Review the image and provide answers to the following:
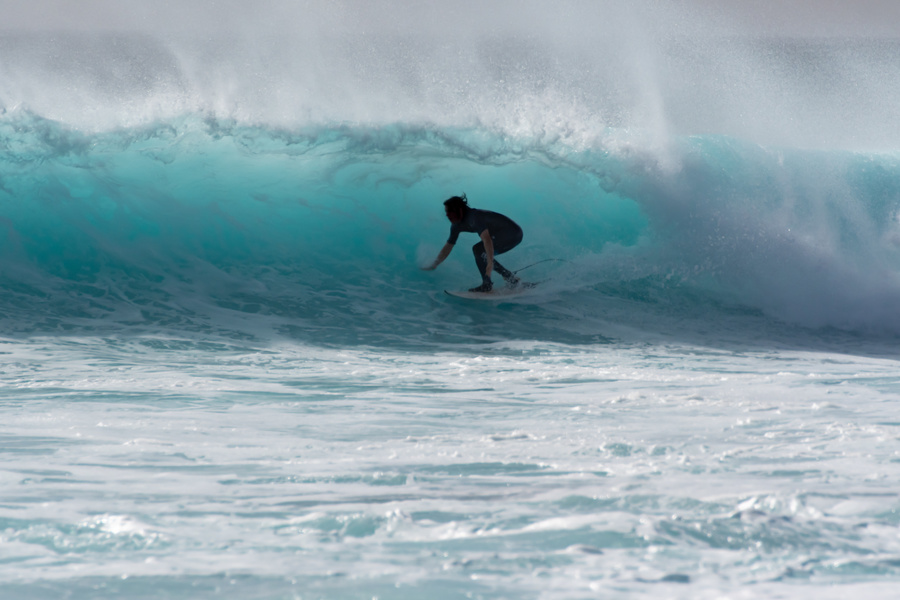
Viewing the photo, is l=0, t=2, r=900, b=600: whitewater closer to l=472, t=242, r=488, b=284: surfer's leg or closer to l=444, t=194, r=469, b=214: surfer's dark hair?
l=472, t=242, r=488, b=284: surfer's leg

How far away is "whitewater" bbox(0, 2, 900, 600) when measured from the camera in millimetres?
2002

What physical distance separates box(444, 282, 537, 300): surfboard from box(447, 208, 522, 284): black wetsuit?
0.10 m

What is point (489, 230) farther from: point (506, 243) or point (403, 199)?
point (403, 199)

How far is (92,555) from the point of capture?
6.40ft

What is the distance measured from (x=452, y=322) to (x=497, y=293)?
A: 26.4 inches

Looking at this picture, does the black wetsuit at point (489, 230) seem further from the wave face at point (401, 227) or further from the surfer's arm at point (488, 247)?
the wave face at point (401, 227)

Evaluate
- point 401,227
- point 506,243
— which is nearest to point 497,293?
point 506,243

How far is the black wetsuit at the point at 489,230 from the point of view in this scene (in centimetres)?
634

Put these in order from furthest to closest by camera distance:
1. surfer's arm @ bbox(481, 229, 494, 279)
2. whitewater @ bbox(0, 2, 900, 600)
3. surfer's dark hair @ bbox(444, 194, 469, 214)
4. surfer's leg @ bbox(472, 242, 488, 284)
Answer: surfer's leg @ bbox(472, 242, 488, 284)
surfer's arm @ bbox(481, 229, 494, 279)
surfer's dark hair @ bbox(444, 194, 469, 214)
whitewater @ bbox(0, 2, 900, 600)

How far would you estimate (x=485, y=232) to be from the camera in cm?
632

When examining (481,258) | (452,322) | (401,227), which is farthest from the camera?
(401,227)

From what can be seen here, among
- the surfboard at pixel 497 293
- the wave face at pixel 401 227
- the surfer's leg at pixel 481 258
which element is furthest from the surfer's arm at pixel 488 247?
the wave face at pixel 401 227

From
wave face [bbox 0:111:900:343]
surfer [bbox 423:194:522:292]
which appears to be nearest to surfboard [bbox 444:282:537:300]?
surfer [bbox 423:194:522:292]

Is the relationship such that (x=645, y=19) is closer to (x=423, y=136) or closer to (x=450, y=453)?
(x=423, y=136)
